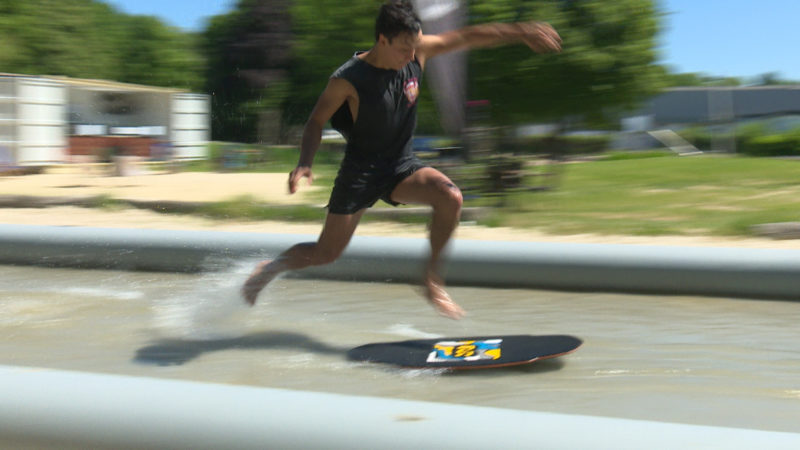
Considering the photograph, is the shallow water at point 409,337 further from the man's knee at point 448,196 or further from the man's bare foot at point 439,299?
the man's knee at point 448,196

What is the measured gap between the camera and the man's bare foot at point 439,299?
15.5 feet

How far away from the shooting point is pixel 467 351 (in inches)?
167

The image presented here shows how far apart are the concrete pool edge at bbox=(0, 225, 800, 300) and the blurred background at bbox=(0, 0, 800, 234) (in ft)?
9.37

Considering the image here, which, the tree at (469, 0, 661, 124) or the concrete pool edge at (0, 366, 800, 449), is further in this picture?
the tree at (469, 0, 661, 124)

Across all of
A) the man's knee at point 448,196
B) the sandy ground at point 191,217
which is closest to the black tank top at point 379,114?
the man's knee at point 448,196

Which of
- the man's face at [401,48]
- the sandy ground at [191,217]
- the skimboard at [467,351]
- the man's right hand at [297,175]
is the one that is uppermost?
the man's face at [401,48]

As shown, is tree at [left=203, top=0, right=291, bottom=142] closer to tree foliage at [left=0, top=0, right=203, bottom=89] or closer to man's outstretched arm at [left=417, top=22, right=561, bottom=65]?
tree foliage at [left=0, top=0, right=203, bottom=89]

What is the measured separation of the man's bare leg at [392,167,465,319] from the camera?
15.0 feet

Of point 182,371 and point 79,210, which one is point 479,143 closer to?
point 79,210

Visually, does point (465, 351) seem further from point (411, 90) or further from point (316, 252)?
point (411, 90)

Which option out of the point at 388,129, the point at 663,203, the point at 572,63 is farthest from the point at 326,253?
the point at 572,63

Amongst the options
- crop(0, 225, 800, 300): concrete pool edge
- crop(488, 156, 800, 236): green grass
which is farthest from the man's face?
crop(488, 156, 800, 236): green grass

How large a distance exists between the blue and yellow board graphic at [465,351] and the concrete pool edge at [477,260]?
201 centimetres

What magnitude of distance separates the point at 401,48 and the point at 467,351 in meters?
1.43
